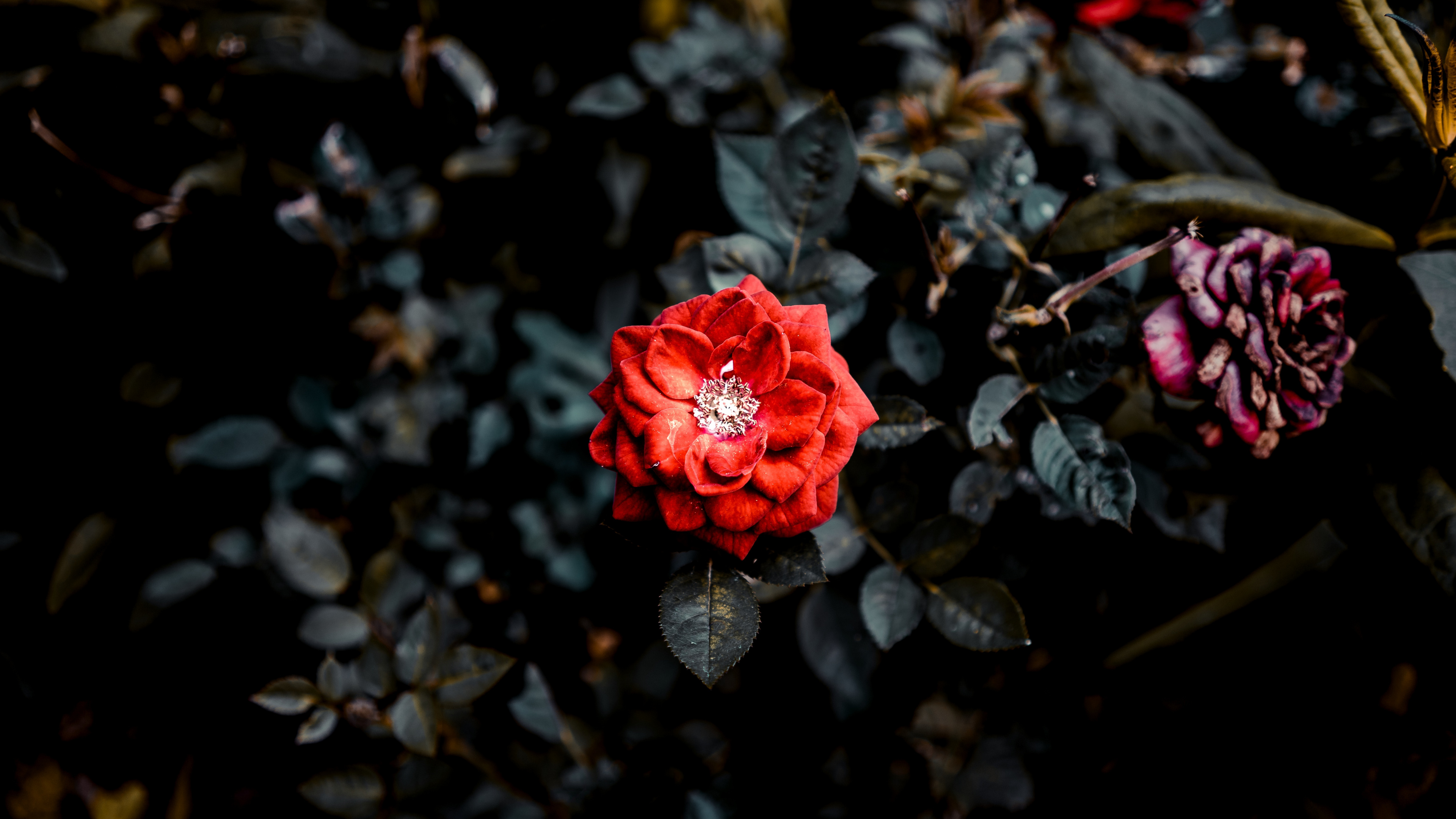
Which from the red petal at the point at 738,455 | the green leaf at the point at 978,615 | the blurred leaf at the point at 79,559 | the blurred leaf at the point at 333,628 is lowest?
the blurred leaf at the point at 79,559

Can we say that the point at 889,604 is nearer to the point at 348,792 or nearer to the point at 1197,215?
the point at 1197,215

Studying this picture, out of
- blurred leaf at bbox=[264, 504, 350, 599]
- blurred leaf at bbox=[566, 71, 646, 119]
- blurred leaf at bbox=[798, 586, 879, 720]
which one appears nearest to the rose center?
blurred leaf at bbox=[798, 586, 879, 720]

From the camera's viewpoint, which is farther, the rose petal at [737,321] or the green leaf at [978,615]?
the green leaf at [978,615]

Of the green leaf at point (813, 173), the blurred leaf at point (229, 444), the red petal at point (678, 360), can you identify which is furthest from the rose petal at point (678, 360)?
the blurred leaf at point (229, 444)

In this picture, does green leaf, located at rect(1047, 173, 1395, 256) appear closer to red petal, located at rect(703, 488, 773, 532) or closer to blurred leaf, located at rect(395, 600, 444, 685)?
red petal, located at rect(703, 488, 773, 532)

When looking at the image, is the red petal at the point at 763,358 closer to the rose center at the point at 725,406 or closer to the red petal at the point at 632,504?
the rose center at the point at 725,406
